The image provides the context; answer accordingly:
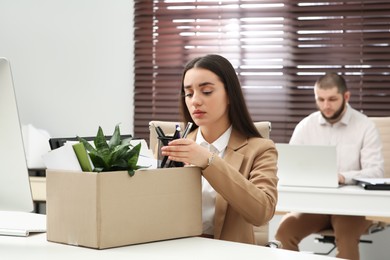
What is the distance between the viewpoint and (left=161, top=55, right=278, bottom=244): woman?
1967 millimetres

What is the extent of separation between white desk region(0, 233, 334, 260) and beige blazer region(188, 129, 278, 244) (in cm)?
24

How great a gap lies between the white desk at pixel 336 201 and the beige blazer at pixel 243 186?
1.26 meters

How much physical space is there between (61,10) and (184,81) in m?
Answer: 3.16

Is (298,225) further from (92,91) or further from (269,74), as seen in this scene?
(92,91)

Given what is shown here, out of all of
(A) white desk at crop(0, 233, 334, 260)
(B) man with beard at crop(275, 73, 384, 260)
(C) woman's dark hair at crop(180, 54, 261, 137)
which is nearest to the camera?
(A) white desk at crop(0, 233, 334, 260)

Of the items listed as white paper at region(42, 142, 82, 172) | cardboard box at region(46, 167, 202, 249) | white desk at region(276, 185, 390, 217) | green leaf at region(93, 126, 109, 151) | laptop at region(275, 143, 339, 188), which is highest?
green leaf at region(93, 126, 109, 151)

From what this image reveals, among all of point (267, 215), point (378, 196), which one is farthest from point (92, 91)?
point (267, 215)

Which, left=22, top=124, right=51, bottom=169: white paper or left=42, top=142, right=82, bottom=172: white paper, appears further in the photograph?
left=22, top=124, right=51, bottom=169: white paper

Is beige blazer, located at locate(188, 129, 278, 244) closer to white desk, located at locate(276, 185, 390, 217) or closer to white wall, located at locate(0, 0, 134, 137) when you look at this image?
white desk, located at locate(276, 185, 390, 217)

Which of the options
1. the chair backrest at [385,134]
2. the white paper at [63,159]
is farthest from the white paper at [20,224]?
the chair backrest at [385,134]

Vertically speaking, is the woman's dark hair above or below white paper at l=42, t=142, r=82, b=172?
above

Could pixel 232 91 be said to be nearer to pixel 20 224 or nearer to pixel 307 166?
pixel 20 224

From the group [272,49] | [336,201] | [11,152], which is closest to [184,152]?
[11,152]

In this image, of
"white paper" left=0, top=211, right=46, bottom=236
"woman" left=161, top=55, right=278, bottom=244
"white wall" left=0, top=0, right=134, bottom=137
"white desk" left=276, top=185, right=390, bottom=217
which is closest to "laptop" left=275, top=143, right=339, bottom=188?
"white desk" left=276, top=185, right=390, bottom=217
